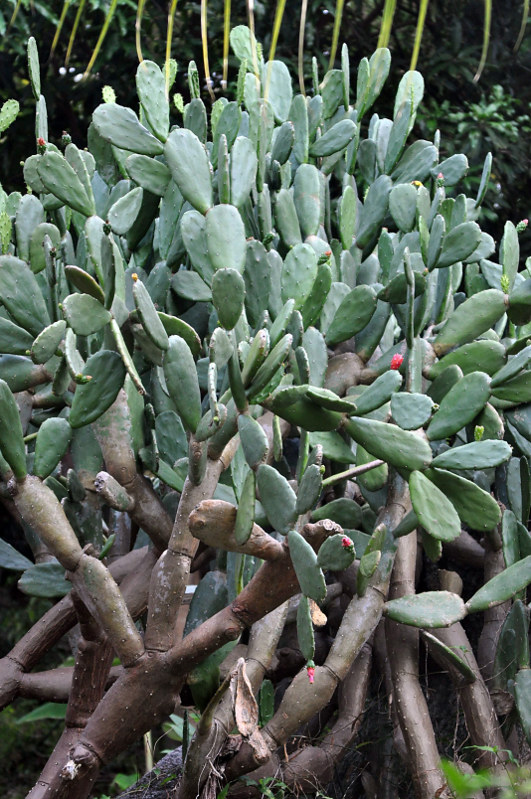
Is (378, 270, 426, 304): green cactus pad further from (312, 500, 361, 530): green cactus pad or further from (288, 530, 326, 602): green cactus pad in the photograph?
(288, 530, 326, 602): green cactus pad

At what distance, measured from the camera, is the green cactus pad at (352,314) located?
6.63 ft

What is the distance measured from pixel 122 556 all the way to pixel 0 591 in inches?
108

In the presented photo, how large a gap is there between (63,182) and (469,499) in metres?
1.12

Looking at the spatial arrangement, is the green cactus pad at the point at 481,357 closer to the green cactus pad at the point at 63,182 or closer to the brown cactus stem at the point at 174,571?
the brown cactus stem at the point at 174,571

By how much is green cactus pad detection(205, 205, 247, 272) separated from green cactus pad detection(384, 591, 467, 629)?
0.83 metres

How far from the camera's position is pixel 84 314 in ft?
5.44

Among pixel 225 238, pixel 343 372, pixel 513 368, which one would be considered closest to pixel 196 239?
pixel 225 238

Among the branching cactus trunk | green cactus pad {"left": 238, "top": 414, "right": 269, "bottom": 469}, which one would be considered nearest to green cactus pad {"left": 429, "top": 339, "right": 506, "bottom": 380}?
the branching cactus trunk

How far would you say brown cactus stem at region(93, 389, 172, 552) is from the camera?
1841 mm

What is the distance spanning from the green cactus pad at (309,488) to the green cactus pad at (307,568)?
57 mm

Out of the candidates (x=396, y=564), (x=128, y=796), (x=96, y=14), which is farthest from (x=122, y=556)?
(x=96, y=14)

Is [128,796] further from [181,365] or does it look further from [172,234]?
[172,234]

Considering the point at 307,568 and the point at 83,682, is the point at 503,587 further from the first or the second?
the point at 83,682

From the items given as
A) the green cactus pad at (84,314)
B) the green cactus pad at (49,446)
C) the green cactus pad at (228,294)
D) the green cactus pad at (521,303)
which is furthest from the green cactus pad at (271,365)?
the green cactus pad at (521,303)
